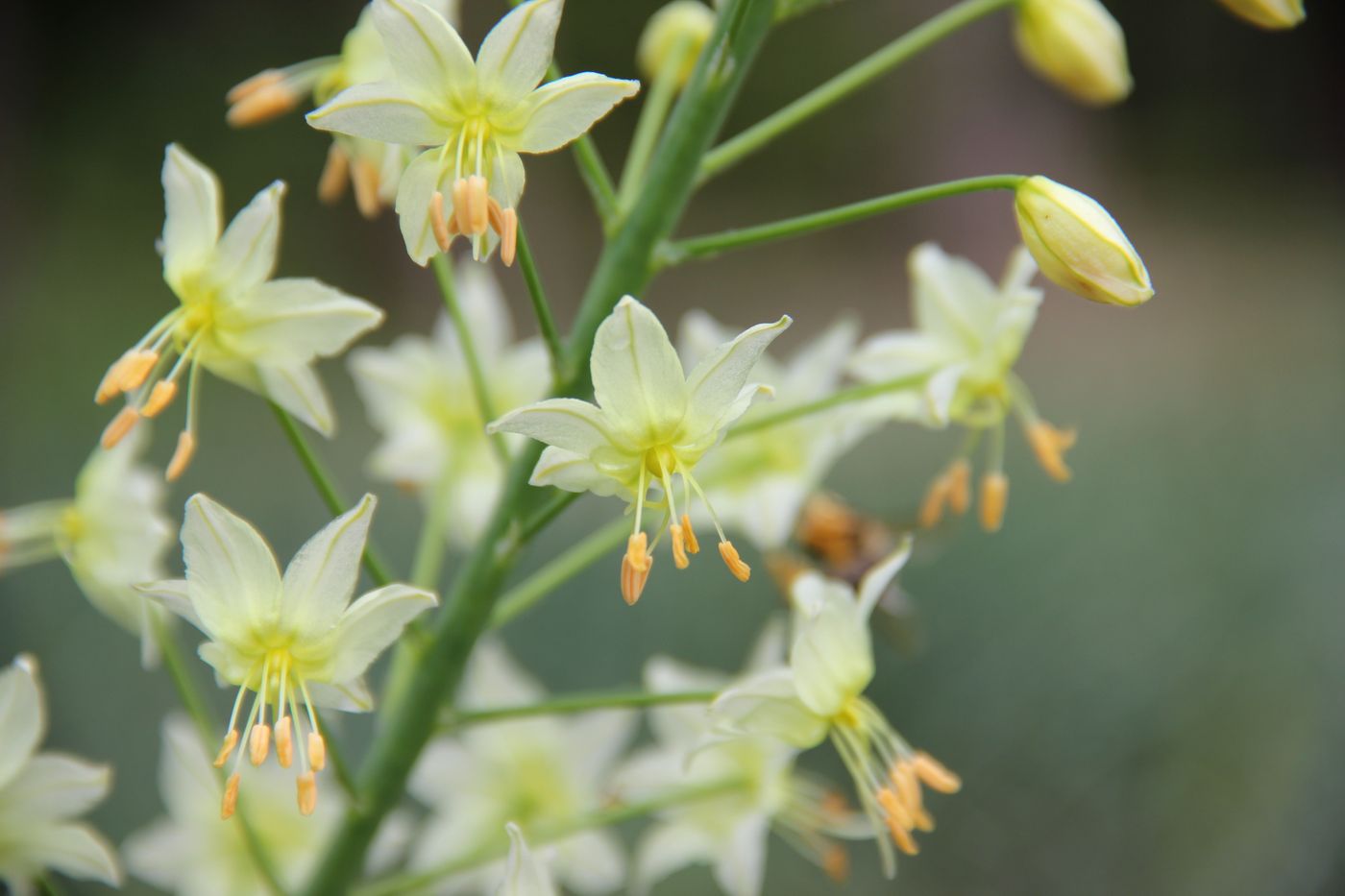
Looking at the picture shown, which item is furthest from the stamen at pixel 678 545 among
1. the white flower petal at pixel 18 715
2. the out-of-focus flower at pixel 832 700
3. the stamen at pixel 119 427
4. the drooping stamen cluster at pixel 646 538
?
the white flower petal at pixel 18 715

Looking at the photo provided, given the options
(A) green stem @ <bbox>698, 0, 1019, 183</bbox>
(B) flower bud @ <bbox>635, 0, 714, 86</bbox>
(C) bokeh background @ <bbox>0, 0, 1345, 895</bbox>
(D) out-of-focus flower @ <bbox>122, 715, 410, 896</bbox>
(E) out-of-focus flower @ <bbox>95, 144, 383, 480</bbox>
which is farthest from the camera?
(C) bokeh background @ <bbox>0, 0, 1345, 895</bbox>

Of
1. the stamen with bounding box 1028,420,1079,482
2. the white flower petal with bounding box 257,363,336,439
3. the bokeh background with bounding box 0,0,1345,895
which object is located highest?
the white flower petal with bounding box 257,363,336,439

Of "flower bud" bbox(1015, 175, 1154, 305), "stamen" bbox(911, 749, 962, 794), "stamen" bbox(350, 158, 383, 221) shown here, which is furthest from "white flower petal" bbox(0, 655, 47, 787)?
"flower bud" bbox(1015, 175, 1154, 305)

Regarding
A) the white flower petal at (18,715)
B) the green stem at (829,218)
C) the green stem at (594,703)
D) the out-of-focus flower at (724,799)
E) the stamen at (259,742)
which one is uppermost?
the green stem at (829,218)

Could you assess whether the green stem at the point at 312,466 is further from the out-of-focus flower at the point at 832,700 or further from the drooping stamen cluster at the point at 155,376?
the out-of-focus flower at the point at 832,700

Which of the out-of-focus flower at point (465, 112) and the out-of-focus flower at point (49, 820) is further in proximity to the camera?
the out-of-focus flower at point (49, 820)

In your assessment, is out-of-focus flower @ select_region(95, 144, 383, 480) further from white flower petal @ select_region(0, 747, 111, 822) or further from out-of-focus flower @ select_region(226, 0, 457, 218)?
white flower petal @ select_region(0, 747, 111, 822)
